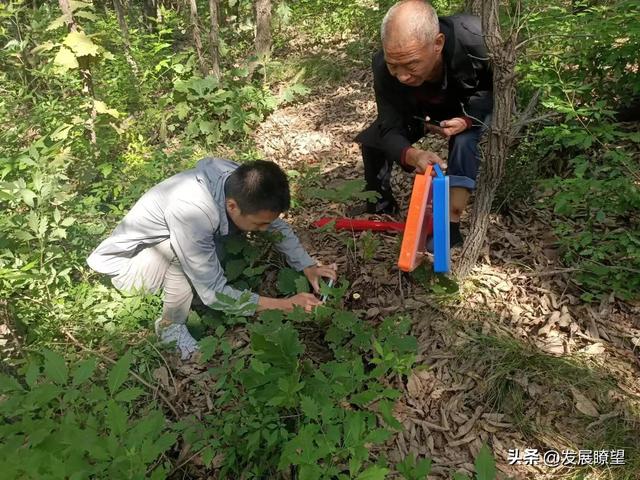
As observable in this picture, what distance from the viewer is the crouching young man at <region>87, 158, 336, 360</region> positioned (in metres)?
2.72

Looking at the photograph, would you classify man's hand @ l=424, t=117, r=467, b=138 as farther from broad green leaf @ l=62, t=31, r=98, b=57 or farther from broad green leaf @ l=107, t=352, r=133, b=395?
broad green leaf @ l=62, t=31, r=98, b=57

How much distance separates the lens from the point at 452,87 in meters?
3.17

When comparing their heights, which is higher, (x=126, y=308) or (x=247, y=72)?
(x=247, y=72)

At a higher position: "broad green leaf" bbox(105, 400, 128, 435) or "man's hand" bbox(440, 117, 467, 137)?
"man's hand" bbox(440, 117, 467, 137)

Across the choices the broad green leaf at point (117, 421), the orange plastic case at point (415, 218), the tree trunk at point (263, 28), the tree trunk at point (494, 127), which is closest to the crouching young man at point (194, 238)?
the orange plastic case at point (415, 218)

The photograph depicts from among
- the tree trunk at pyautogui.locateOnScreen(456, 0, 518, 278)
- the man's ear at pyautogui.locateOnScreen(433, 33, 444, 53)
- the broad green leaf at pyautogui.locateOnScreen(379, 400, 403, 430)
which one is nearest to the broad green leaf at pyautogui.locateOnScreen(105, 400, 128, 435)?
the broad green leaf at pyautogui.locateOnScreen(379, 400, 403, 430)

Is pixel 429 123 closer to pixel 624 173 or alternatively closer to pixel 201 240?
pixel 624 173

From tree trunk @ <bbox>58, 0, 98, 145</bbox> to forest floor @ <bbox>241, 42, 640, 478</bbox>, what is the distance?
3.03m

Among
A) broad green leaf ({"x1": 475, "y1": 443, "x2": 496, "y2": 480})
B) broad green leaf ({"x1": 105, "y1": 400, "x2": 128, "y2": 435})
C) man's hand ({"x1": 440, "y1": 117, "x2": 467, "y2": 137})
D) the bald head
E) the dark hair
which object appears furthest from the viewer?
man's hand ({"x1": 440, "y1": 117, "x2": 467, "y2": 137})

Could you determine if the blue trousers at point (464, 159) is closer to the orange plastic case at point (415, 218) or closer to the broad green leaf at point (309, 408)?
the orange plastic case at point (415, 218)

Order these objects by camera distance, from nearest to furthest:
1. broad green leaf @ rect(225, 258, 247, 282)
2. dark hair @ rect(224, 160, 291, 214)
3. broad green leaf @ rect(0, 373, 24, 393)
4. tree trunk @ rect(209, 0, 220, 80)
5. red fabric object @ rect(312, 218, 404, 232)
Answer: broad green leaf @ rect(0, 373, 24, 393), dark hair @ rect(224, 160, 291, 214), broad green leaf @ rect(225, 258, 247, 282), red fabric object @ rect(312, 218, 404, 232), tree trunk @ rect(209, 0, 220, 80)

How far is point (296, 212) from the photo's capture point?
415 centimetres

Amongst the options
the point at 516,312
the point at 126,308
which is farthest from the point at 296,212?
the point at 516,312

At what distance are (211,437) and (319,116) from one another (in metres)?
A: 4.78
